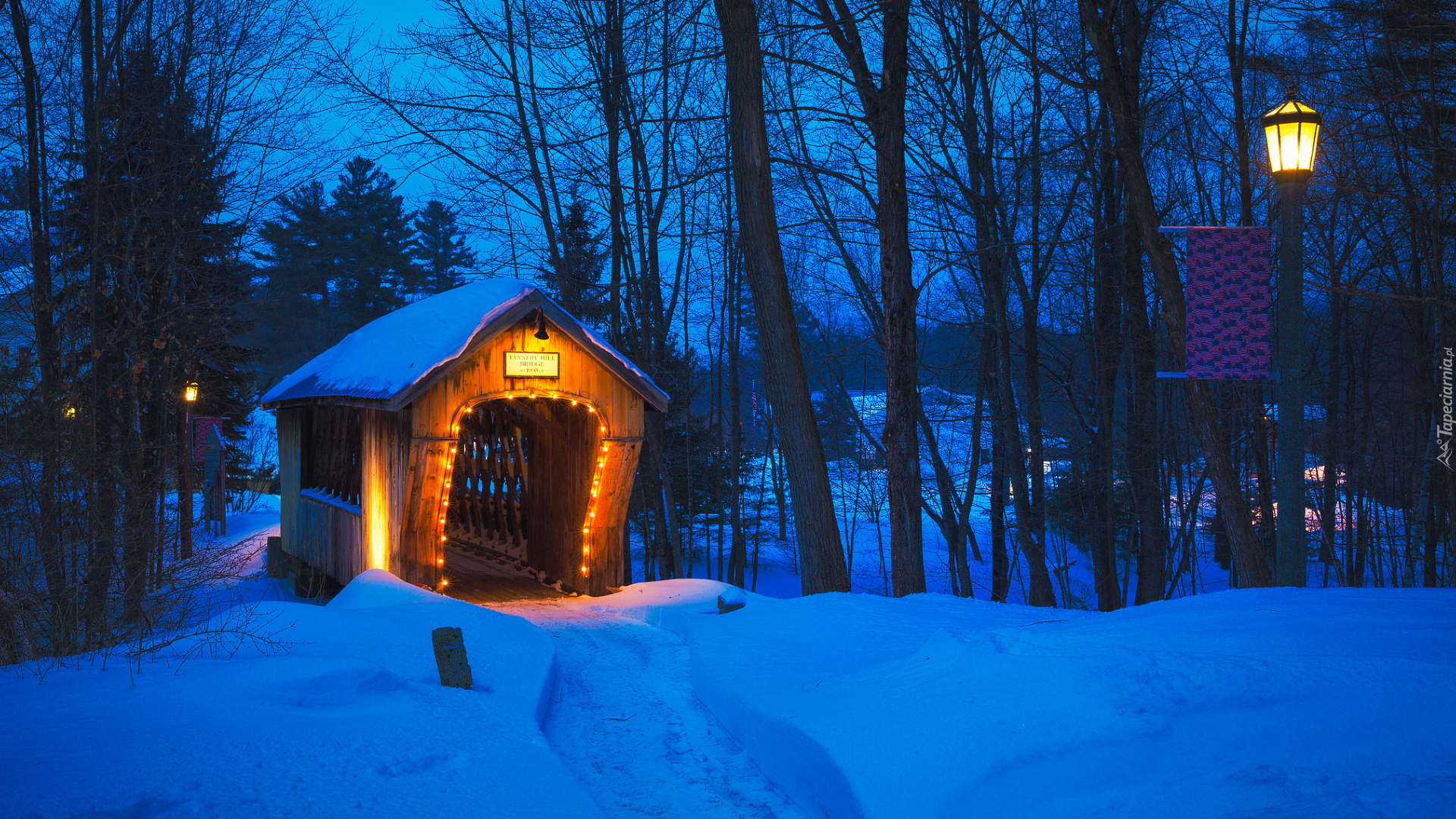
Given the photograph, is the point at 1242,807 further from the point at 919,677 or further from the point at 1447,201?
the point at 1447,201

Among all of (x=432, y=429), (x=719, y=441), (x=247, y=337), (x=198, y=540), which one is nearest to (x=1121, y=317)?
(x=719, y=441)

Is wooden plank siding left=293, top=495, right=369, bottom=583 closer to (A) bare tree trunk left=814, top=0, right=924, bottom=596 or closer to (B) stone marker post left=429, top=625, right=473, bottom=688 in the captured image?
(B) stone marker post left=429, top=625, right=473, bottom=688

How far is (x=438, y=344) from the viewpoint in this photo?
9.25 metres

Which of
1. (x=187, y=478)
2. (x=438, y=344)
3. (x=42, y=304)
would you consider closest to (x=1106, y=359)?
(x=438, y=344)

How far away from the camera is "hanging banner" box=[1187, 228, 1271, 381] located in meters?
5.54

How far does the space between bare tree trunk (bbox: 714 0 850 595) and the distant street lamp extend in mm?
4085

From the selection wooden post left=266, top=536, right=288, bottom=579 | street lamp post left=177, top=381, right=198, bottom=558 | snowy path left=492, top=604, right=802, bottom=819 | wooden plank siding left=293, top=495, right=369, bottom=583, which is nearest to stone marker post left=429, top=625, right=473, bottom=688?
snowy path left=492, top=604, right=802, bottom=819

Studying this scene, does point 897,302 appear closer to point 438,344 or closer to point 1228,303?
point 1228,303

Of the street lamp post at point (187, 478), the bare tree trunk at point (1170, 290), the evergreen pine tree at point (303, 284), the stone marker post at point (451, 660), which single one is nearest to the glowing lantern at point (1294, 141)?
the bare tree trunk at point (1170, 290)

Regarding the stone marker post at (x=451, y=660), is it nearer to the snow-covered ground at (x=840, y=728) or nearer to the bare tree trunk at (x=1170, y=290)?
the snow-covered ground at (x=840, y=728)

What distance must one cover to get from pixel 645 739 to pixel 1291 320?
4.42 metres

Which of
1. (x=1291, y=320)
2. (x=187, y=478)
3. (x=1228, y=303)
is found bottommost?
(x=187, y=478)

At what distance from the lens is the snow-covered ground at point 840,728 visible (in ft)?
9.07

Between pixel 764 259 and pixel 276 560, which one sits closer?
pixel 764 259
